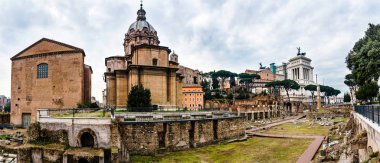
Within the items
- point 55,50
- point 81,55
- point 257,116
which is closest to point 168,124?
point 81,55

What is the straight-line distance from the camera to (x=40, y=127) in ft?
67.3

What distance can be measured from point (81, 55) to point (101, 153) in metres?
29.2

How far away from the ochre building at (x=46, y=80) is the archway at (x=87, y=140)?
23867 millimetres

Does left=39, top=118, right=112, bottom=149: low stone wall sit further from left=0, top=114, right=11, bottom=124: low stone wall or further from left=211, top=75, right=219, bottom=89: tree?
left=211, top=75, right=219, bottom=89: tree

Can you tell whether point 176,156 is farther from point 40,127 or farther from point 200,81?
point 200,81

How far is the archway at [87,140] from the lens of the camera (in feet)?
63.0

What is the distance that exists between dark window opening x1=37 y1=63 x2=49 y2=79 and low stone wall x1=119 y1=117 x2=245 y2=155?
3052 centimetres

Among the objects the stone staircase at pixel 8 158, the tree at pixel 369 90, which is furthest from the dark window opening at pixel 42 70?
the tree at pixel 369 90

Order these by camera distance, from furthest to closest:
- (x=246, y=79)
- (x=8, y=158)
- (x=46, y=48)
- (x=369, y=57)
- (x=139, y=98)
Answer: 1. (x=246, y=79)
2. (x=46, y=48)
3. (x=139, y=98)
4. (x=8, y=158)
5. (x=369, y=57)

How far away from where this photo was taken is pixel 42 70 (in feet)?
143

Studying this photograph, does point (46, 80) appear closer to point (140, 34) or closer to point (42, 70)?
point (42, 70)

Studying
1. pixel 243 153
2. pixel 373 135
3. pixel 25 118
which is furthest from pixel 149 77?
pixel 373 135

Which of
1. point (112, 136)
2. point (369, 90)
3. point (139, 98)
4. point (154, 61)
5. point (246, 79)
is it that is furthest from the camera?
point (246, 79)

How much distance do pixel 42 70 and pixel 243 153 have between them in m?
38.1
